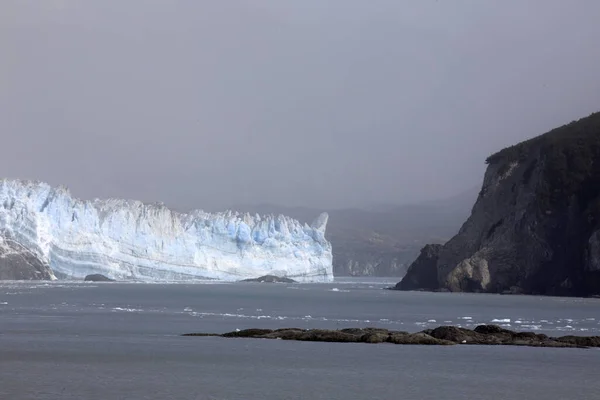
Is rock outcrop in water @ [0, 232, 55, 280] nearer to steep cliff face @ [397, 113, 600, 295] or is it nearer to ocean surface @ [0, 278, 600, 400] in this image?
steep cliff face @ [397, 113, 600, 295]

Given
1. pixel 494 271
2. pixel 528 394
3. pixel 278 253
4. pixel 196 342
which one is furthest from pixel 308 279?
pixel 528 394

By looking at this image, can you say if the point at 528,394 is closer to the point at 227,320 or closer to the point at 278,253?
the point at 227,320

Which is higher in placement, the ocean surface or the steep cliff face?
the steep cliff face

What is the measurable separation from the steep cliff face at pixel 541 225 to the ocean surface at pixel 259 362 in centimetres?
3436

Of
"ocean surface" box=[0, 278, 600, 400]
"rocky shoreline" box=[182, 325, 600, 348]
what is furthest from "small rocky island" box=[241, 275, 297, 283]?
"rocky shoreline" box=[182, 325, 600, 348]

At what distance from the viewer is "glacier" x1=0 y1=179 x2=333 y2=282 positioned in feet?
361

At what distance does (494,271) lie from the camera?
329ft

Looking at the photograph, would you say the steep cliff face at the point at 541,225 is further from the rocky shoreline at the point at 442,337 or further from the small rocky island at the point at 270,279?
the rocky shoreline at the point at 442,337

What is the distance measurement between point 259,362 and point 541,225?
6509 centimetres

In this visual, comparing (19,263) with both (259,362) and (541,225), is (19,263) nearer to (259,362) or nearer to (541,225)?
(541,225)

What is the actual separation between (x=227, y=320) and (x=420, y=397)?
28.6 metres

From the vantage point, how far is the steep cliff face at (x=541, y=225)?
93938 mm

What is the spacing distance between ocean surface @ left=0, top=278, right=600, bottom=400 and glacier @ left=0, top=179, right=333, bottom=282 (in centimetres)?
4982

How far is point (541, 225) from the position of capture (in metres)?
96.7
